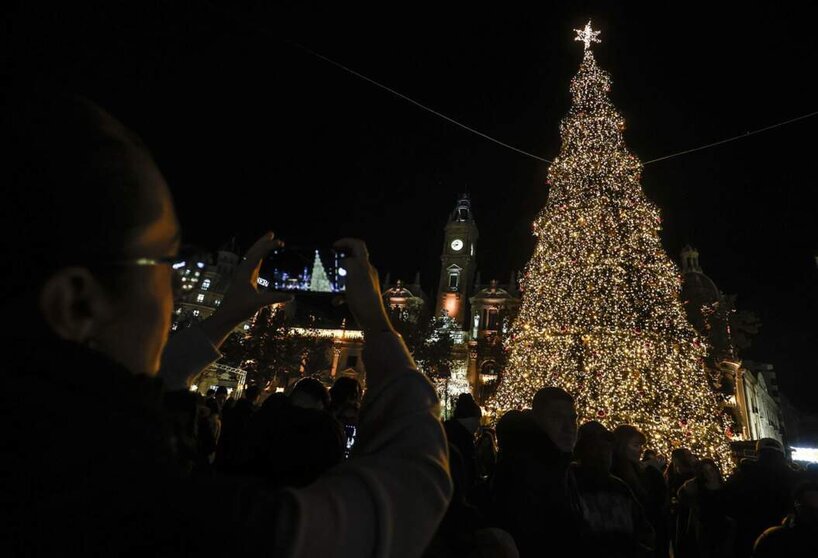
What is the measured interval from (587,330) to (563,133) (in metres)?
7.26

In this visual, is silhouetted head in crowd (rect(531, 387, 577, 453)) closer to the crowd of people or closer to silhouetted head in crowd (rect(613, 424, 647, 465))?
silhouetted head in crowd (rect(613, 424, 647, 465))

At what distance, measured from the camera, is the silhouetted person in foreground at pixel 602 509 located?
9.61 ft

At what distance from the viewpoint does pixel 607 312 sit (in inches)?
500

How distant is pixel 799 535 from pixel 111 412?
13.3 feet

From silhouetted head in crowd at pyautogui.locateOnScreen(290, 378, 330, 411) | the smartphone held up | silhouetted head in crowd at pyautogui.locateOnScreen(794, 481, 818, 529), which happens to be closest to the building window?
silhouetted head in crowd at pyautogui.locateOnScreen(794, 481, 818, 529)

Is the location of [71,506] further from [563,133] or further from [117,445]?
[563,133]

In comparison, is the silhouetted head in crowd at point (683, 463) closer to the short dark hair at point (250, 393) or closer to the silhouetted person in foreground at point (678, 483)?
the silhouetted person in foreground at point (678, 483)

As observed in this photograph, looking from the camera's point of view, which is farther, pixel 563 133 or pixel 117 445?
pixel 563 133

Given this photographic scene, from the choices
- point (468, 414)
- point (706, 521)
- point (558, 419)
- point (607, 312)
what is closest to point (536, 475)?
point (558, 419)

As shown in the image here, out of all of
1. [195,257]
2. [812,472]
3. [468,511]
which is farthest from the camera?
[812,472]

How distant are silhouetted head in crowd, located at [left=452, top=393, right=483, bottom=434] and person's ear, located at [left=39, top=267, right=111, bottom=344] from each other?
3416 mm

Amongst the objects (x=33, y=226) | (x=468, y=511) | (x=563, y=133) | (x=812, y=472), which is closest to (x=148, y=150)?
(x=33, y=226)

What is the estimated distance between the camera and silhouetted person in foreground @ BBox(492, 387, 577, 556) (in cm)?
278

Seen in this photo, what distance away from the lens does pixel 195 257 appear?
98 cm
